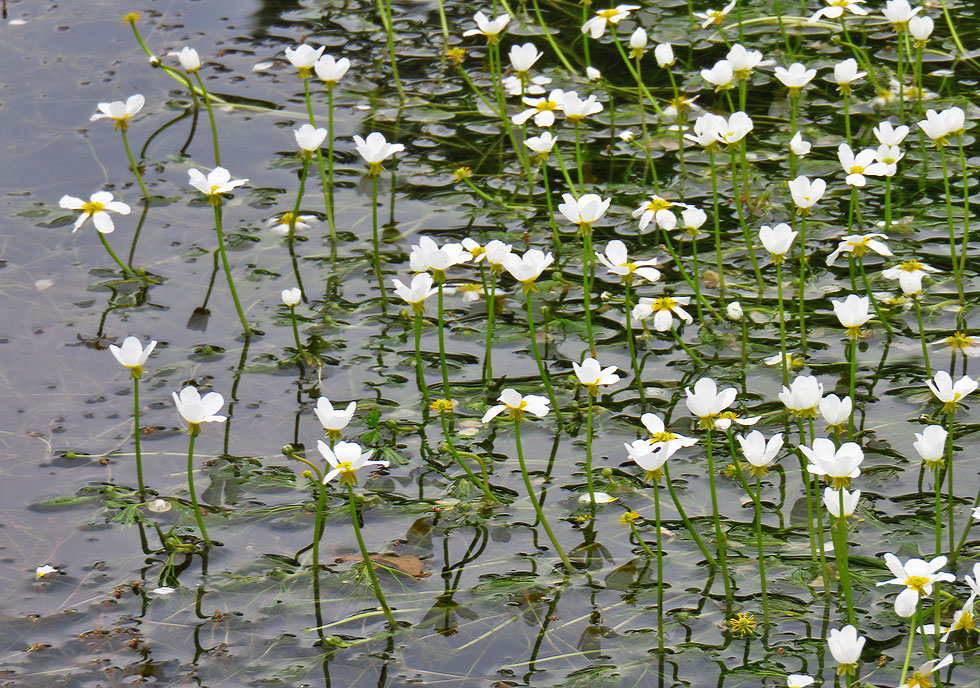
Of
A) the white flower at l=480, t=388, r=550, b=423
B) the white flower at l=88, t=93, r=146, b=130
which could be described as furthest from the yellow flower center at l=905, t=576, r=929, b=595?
the white flower at l=88, t=93, r=146, b=130

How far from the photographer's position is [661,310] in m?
3.43

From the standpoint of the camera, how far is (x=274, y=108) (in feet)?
17.1

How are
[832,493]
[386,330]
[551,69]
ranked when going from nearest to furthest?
[832,493] → [386,330] → [551,69]

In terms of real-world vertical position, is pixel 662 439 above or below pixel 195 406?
below

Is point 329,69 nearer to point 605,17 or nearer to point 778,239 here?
point 605,17

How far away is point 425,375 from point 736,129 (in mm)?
1291

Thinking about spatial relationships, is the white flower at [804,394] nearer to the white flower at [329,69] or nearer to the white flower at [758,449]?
the white flower at [758,449]

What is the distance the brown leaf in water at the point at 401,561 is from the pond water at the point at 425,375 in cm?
1

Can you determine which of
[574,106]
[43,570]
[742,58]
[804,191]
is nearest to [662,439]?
[804,191]

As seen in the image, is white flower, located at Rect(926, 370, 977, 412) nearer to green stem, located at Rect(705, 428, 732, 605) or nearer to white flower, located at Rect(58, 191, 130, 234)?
green stem, located at Rect(705, 428, 732, 605)

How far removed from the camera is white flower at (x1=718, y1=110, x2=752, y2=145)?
3.43 meters

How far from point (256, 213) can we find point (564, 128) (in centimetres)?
148

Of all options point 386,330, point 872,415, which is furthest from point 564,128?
point 872,415

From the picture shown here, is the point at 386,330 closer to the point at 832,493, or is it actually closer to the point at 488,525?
the point at 488,525
